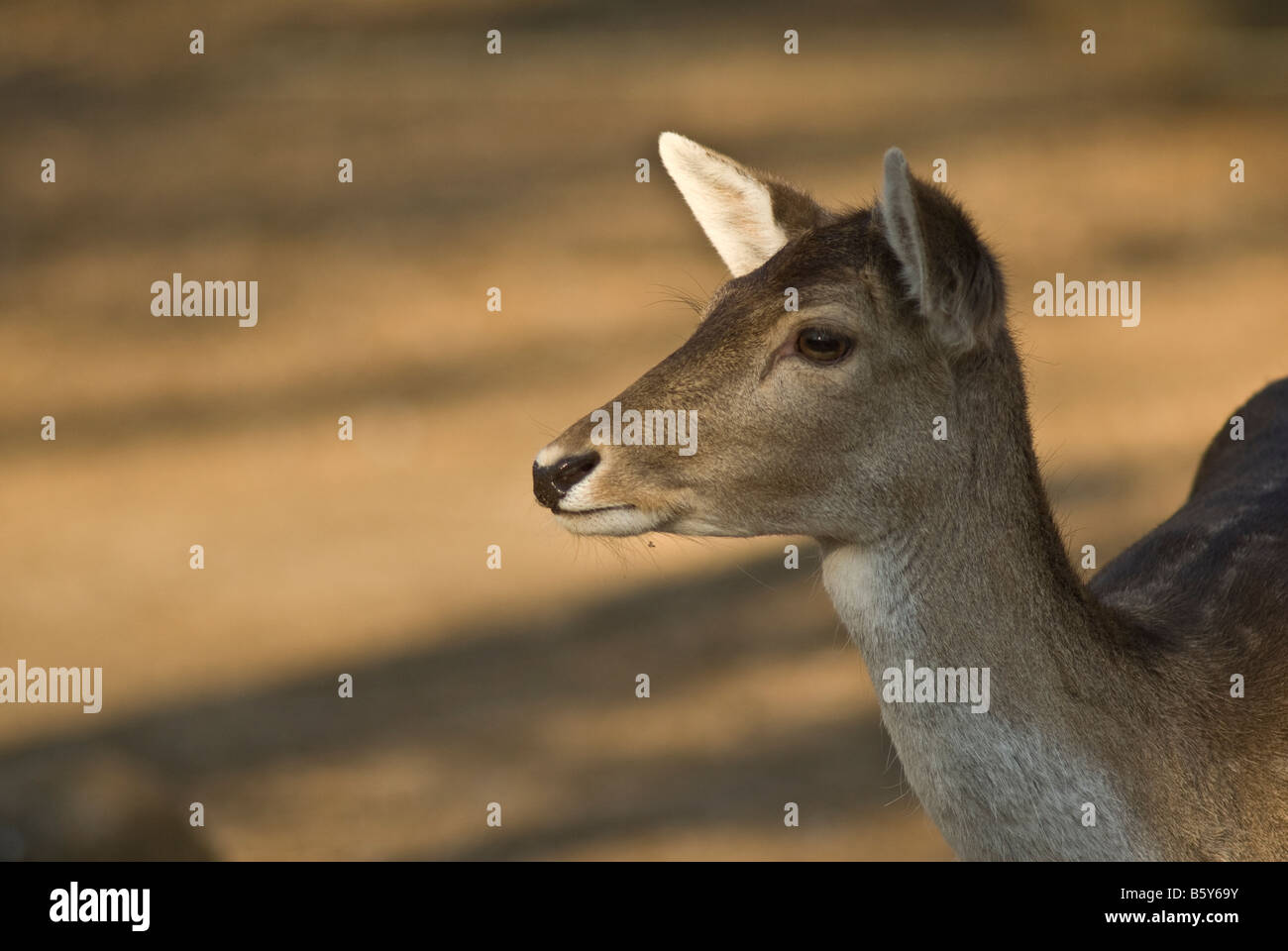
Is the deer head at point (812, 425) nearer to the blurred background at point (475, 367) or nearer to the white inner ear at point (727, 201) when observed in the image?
the white inner ear at point (727, 201)

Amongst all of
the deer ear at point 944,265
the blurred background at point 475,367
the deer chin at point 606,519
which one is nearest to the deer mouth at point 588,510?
the deer chin at point 606,519

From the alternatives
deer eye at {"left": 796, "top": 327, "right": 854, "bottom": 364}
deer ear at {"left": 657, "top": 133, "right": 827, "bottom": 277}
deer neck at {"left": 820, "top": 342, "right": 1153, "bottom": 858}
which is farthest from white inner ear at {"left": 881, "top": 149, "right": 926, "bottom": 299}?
deer ear at {"left": 657, "top": 133, "right": 827, "bottom": 277}

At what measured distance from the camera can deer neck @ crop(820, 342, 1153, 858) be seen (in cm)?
403

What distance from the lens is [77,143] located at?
13.8 m

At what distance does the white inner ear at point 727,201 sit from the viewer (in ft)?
15.6

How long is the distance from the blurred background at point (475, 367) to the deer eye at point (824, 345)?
130 inches

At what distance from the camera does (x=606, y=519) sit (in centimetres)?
415

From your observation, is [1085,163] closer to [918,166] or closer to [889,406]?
[918,166]

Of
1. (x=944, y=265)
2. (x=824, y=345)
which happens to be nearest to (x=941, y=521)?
(x=824, y=345)

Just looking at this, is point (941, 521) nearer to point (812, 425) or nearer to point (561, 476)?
point (812, 425)

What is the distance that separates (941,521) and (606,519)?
901 millimetres

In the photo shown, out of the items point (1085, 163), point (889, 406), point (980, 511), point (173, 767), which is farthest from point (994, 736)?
point (1085, 163)

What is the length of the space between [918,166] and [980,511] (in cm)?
1014
